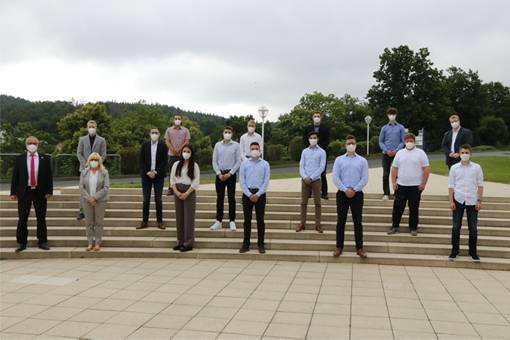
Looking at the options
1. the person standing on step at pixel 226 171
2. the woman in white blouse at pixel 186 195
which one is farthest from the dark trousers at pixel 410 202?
the woman in white blouse at pixel 186 195

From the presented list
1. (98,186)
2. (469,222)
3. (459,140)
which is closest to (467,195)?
(469,222)

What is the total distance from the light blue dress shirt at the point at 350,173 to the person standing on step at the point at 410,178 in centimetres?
104

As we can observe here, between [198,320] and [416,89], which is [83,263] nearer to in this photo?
[198,320]

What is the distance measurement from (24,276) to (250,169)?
396 cm

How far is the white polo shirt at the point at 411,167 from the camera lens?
7.12 meters

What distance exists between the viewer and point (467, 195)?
623 cm

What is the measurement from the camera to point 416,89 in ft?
142

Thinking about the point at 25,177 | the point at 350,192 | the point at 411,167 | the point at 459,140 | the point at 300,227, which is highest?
the point at 459,140

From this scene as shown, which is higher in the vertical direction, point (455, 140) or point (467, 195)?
point (455, 140)

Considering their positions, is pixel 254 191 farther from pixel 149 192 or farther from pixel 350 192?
pixel 149 192

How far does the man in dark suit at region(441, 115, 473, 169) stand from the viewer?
777cm

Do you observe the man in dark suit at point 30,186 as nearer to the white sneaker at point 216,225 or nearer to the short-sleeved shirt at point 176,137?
the short-sleeved shirt at point 176,137

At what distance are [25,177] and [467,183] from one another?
7739 mm

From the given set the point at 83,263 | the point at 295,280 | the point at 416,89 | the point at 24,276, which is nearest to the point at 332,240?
the point at 295,280
